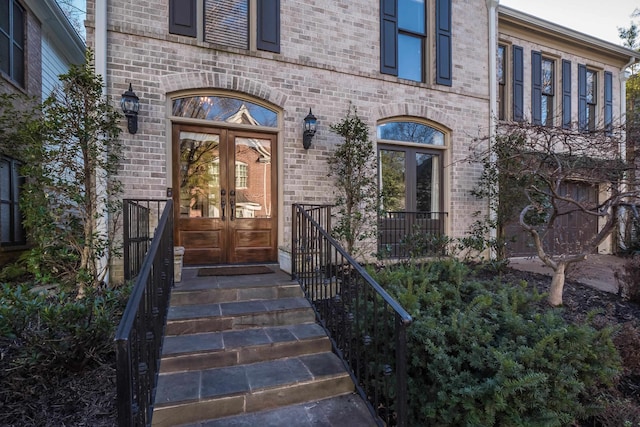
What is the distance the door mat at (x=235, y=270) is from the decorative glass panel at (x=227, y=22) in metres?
3.23

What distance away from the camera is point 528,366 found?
7.88ft

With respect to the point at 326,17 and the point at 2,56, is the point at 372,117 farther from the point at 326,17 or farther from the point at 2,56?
the point at 2,56

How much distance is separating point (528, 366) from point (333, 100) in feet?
14.5

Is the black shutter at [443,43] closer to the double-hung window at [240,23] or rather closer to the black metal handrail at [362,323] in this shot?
the double-hung window at [240,23]

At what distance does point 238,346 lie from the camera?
8.97ft

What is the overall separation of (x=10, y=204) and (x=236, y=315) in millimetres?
5312

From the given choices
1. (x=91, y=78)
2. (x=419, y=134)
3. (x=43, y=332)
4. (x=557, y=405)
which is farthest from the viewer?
(x=419, y=134)

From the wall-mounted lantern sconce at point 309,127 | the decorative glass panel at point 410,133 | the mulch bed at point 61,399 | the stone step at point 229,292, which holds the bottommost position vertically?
the mulch bed at point 61,399

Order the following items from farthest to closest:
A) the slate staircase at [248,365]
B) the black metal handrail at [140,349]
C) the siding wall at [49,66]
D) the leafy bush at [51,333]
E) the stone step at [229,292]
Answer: the siding wall at [49,66] → the stone step at [229,292] → the leafy bush at [51,333] → the slate staircase at [248,365] → the black metal handrail at [140,349]

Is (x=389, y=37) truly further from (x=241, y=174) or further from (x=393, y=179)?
(x=241, y=174)

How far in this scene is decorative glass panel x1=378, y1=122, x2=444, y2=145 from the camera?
19.8 feet

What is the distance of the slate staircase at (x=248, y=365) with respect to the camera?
7.31 ft

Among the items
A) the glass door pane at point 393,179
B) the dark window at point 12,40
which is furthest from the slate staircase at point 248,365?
the dark window at point 12,40

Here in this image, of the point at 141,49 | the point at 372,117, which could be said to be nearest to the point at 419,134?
the point at 372,117
